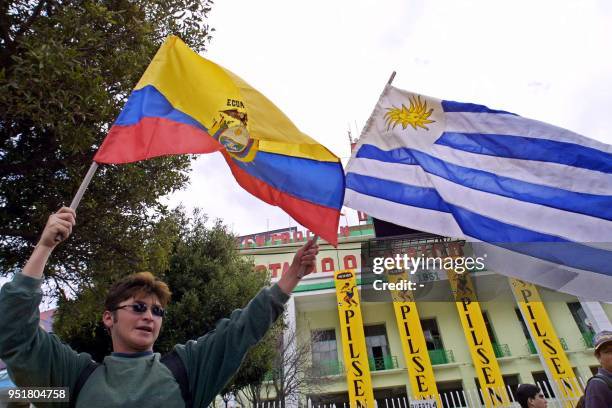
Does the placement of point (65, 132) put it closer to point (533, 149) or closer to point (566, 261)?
point (533, 149)

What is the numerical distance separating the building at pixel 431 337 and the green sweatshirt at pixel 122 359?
58.4ft

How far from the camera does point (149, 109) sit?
9.52ft

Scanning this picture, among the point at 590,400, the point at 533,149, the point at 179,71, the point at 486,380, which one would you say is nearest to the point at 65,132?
the point at 179,71

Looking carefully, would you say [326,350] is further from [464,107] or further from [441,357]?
[464,107]

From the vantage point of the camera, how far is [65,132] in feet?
15.0

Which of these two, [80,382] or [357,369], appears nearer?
[80,382]

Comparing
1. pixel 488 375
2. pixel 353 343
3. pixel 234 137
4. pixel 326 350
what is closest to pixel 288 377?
pixel 353 343

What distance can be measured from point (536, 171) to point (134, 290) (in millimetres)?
3298

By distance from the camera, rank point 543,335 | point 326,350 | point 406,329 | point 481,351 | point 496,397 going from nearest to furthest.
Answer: point 496,397 → point 543,335 → point 481,351 → point 406,329 → point 326,350

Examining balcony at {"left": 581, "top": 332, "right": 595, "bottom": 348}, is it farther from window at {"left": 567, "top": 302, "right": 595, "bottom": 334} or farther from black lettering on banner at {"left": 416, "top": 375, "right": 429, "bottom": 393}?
black lettering on banner at {"left": 416, "top": 375, "right": 429, "bottom": 393}

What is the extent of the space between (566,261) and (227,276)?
8.44 m

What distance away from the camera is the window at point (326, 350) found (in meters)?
20.8

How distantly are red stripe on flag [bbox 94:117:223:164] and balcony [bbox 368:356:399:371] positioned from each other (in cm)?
2120

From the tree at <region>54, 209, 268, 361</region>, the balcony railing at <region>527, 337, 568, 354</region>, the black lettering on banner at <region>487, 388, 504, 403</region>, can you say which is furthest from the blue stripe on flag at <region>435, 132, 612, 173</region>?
the balcony railing at <region>527, 337, 568, 354</region>
